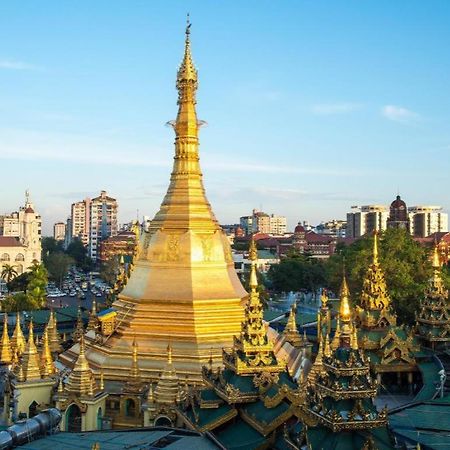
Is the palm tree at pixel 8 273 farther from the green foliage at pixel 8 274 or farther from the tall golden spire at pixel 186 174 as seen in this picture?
the tall golden spire at pixel 186 174

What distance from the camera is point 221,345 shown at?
2109 cm

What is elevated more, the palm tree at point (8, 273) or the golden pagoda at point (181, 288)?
the golden pagoda at point (181, 288)

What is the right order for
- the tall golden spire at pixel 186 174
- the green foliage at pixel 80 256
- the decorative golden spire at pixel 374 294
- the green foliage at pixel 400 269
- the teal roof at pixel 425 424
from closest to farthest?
the teal roof at pixel 425 424 → the tall golden spire at pixel 186 174 → the decorative golden spire at pixel 374 294 → the green foliage at pixel 400 269 → the green foliage at pixel 80 256

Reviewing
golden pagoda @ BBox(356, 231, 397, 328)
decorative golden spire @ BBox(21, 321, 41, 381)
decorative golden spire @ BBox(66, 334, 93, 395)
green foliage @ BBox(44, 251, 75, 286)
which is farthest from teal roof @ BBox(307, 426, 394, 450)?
green foliage @ BBox(44, 251, 75, 286)

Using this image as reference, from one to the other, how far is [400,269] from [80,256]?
9731cm

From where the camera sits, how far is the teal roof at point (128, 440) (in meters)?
12.4

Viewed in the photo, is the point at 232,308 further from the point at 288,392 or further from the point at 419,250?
the point at 419,250

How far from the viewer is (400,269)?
141 feet

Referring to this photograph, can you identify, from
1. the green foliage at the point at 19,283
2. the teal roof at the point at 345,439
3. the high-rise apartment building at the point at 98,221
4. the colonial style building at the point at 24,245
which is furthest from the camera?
the high-rise apartment building at the point at 98,221

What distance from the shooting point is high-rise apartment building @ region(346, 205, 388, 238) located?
485 feet

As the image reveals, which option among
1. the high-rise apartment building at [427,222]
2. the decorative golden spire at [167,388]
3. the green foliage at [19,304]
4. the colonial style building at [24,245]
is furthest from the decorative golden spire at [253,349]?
the high-rise apartment building at [427,222]

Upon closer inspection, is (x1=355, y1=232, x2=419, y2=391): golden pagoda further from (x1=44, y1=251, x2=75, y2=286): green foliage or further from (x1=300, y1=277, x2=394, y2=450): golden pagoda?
(x1=44, y1=251, x2=75, y2=286): green foliage

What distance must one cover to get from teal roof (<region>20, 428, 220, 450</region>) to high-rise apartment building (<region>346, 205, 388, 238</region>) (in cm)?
13451

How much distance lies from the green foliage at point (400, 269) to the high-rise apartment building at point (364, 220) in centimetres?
9649
